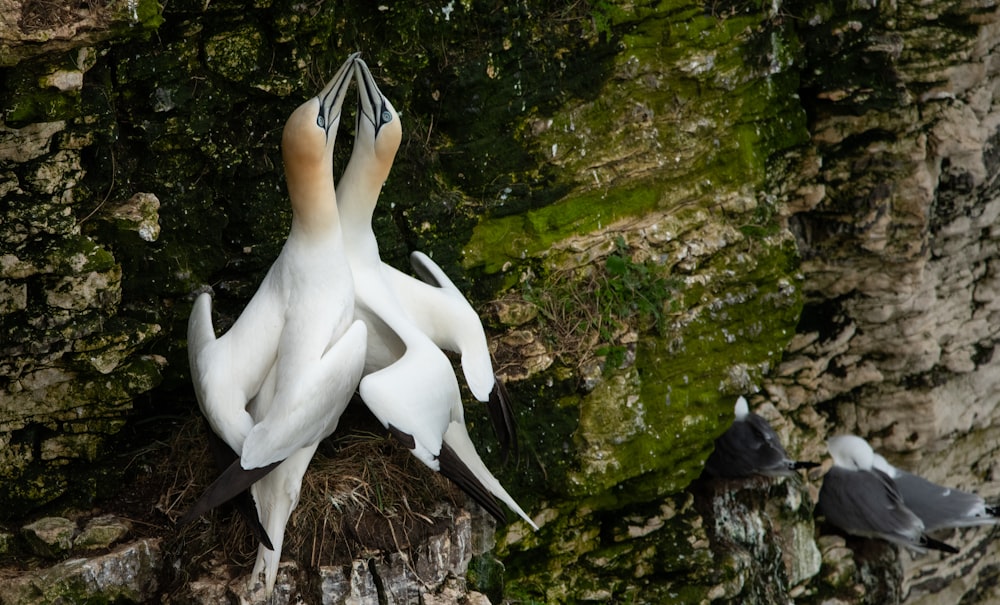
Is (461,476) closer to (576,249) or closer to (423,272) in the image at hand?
(423,272)

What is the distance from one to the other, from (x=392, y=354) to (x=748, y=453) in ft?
9.40

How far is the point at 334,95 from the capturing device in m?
4.01

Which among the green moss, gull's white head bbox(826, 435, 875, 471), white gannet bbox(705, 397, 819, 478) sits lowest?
gull's white head bbox(826, 435, 875, 471)

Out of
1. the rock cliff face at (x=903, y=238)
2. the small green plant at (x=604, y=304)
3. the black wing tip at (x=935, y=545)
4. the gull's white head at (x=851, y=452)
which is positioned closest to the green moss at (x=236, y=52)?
the small green plant at (x=604, y=304)

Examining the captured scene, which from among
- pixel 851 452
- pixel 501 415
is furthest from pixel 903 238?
pixel 501 415

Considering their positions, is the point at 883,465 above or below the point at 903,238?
below

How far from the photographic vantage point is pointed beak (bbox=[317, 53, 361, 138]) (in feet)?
13.0

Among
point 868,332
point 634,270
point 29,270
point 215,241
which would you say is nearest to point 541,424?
point 634,270

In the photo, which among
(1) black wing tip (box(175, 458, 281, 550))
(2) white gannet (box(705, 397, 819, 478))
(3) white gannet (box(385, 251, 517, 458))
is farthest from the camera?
(2) white gannet (box(705, 397, 819, 478))

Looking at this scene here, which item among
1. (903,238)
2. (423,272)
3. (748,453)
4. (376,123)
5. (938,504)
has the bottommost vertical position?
(938,504)

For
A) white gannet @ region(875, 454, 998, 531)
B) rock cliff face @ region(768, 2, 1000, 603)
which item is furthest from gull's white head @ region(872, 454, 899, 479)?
rock cliff face @ region(768, 2, 1000, 603)

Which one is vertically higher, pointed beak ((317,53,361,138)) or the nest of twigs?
pointed beak ((317,53,361,138))

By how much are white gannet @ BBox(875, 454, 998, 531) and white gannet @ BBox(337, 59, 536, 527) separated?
13.8 feet

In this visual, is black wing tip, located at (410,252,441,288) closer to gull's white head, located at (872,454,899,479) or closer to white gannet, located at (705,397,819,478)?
white gannet, located at (705,397,819,478)
